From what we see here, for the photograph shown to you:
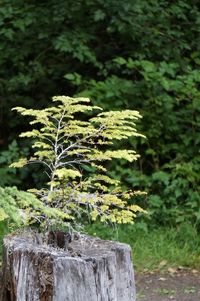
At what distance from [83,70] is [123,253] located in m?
6.37

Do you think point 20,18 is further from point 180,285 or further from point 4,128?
point 180,285

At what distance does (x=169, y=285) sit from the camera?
6344 mm

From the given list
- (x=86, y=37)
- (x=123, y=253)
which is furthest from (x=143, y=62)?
(x=123, y=253)

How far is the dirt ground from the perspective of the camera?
19.8ft

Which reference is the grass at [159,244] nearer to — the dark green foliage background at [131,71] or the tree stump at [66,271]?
the dark green foliage background at [131,71]

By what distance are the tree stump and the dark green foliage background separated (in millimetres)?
4389

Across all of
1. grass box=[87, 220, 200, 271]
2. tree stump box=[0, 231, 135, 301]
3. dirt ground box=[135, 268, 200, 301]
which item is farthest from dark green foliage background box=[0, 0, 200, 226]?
tree stump box=[0, 231, 135, 301]

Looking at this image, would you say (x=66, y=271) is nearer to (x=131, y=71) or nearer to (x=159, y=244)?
(x=159, y=244)

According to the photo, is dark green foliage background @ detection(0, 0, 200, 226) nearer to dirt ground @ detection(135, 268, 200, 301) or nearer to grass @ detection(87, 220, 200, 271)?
grass @ detection(87, 220, 200, 271)

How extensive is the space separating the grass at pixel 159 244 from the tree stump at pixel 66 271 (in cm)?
314

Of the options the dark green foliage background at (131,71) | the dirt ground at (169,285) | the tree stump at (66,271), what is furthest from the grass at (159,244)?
the tree stump at (66,271)

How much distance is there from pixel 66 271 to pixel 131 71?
6074 mm

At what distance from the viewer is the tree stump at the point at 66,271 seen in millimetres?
3176

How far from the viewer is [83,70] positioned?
31.6 ft
